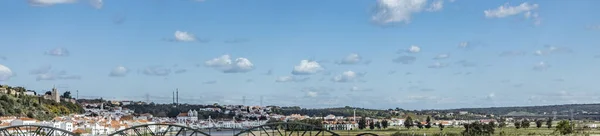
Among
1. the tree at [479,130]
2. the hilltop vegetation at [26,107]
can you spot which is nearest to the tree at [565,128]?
the tree at [479,130]

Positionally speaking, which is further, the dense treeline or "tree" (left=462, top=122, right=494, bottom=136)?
the dense treeline

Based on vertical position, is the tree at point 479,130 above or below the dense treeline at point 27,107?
below

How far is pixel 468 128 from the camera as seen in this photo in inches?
4513

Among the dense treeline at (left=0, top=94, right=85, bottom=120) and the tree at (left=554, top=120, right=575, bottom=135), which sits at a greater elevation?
the dense treeline at (left=0, top=94, right=85, bottom=120)

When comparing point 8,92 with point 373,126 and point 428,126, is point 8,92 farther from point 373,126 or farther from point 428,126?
point 428,126

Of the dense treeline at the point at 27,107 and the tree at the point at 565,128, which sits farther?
the dense treeline at the point at 27,107

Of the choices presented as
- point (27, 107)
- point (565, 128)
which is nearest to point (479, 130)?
point (565, 128)

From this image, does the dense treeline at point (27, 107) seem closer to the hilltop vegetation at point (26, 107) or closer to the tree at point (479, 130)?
the hilltop vegetation at point (26, 107)

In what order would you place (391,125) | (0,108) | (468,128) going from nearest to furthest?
(468,128), (0,108), (391,125)

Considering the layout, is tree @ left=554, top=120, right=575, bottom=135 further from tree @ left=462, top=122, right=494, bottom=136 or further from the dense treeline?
the dense treeline

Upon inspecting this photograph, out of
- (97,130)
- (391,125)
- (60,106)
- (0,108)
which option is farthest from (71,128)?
(391,125)

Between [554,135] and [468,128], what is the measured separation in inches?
520

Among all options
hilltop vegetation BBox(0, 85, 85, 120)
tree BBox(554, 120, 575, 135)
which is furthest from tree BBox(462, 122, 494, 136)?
hilltop vegetation BBox(0, 85, 85, 120)

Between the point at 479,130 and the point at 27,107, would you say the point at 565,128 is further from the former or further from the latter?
the point at 27,107
